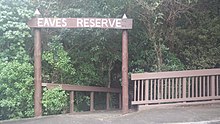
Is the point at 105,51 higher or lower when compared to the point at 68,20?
lower

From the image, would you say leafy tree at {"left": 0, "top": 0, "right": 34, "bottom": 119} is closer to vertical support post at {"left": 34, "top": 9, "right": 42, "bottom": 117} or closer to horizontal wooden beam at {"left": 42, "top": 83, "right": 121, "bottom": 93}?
vertical support post at {"left": 34, "top": 9, "right": 42, "bottom": 117}

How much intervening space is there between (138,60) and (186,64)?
1318 millimetres

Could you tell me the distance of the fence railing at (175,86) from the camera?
7980mm

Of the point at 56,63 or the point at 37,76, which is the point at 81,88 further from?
the point at 37,76

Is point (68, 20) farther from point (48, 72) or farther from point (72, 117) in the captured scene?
point (72, 117)

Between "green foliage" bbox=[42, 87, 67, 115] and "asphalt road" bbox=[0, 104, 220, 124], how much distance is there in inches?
14.2

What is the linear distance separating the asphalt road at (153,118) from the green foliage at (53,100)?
361 millimetres

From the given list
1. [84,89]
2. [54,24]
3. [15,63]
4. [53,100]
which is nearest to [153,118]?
[53,100]

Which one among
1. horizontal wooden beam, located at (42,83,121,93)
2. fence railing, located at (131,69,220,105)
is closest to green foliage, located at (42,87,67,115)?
horizontal wooden beam, located at (42,83,121,93)

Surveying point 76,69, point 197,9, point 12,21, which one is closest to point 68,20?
point 12,21

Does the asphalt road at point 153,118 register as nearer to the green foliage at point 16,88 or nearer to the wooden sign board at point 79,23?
the green foliage at point 16,88

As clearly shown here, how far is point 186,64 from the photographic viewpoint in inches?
354

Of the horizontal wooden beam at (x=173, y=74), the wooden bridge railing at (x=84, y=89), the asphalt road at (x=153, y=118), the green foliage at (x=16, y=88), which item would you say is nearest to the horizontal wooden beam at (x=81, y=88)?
the wooden bridge railing at (x=84, y=89)

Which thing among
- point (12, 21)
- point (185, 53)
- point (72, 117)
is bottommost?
point (72, 117)
